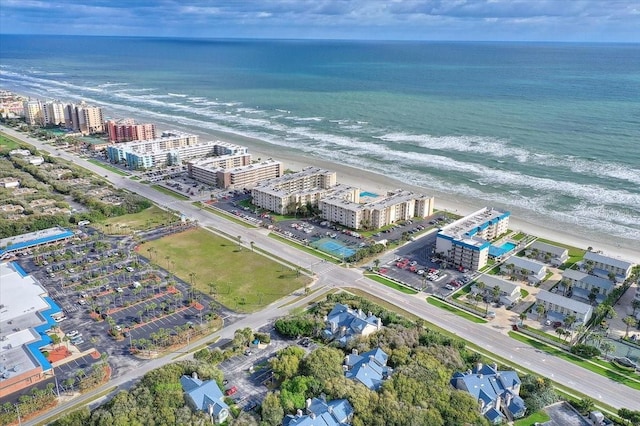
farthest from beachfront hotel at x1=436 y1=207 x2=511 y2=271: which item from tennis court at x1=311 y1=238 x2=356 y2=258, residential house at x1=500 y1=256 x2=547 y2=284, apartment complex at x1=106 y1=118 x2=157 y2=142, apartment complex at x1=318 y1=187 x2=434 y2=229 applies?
apartment complex at x1=106 y1=118 x2=157 y2=142

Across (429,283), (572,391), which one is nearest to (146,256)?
(429,283)

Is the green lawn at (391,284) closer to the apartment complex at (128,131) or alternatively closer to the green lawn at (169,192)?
the green lawn at (169,192)

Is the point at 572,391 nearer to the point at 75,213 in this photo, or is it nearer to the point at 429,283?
the point at 429,283

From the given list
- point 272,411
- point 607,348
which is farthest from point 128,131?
point 607,348

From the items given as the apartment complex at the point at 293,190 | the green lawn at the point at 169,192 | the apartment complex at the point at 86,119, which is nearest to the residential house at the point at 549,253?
the apartment complex at the point at 293,190

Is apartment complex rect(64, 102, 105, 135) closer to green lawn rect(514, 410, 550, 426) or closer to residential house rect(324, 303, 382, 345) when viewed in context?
residential house rect(324, 303, 382, 345)
